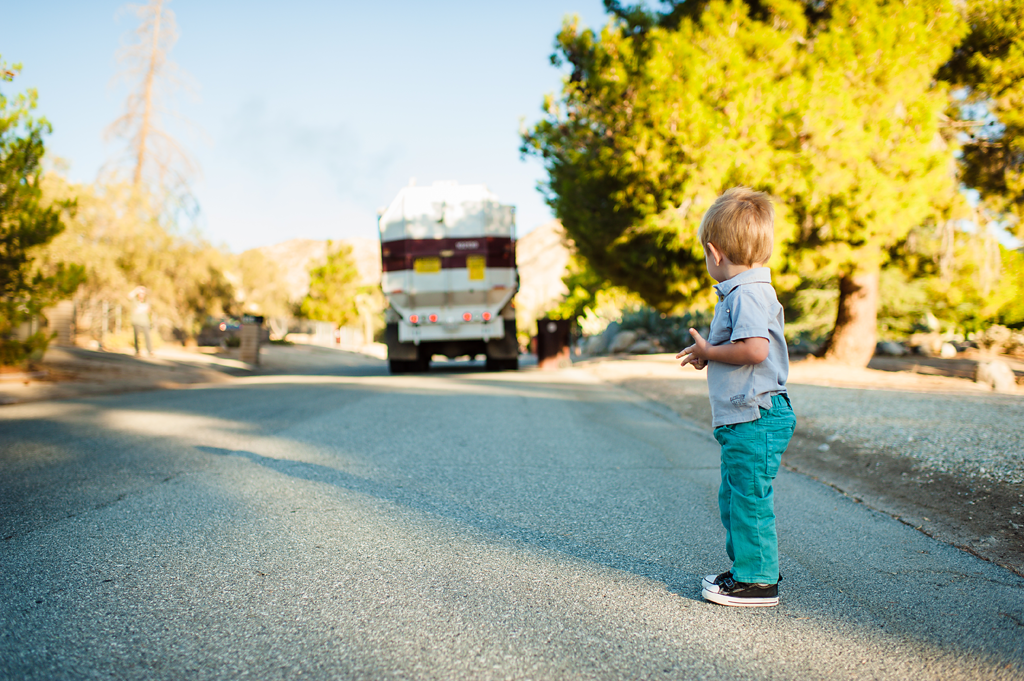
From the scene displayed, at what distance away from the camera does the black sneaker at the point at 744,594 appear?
8.36 feet

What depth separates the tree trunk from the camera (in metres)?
13.8

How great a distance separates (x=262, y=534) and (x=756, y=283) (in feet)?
8.60

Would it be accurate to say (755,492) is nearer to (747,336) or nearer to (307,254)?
(747,336)

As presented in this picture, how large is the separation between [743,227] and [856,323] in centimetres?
1282

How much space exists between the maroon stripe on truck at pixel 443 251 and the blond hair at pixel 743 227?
11.9m

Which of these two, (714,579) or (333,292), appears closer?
(714,579)

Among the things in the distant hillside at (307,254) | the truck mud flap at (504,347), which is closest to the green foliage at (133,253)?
the truck mud flap at (504,347)

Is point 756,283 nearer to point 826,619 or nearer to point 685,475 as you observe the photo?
point 826,619

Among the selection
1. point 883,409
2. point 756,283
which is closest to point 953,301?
point 883,409

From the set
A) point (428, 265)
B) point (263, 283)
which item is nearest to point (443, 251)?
point (428, 265)

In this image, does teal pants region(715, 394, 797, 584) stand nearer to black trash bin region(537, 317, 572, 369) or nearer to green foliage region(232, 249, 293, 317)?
black trash bin region(537, 317, 572, 369)

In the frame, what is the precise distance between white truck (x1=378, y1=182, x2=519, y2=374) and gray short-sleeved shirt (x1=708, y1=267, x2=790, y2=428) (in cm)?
1184

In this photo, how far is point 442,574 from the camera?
278 cm

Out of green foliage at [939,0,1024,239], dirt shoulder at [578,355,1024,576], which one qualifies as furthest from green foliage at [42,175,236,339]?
green foliage at [939,0,1024,239]
